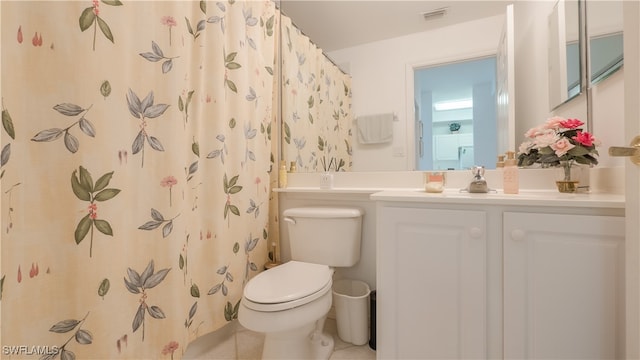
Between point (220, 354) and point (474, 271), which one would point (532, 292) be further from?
point (220, 354)

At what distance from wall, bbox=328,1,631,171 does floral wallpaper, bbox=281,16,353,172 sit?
135 mm

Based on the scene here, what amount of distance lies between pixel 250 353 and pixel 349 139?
4.33ft

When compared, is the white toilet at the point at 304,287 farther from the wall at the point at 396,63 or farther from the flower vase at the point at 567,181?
the flower vase at the point at 567,181

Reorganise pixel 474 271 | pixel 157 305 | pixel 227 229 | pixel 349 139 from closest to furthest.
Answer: pixel 474 271 < pixel 157 305 < pixel 227 229 < pixel 349 139

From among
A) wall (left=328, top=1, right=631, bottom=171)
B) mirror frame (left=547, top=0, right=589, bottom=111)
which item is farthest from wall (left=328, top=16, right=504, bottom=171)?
mirror frame (left=547, top=0, right=589, bottom=111)

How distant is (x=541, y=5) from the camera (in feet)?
4.17

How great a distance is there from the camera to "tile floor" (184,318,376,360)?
1.32 metres

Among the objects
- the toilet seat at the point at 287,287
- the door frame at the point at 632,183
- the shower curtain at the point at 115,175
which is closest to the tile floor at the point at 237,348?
the shower curtain at the point at 115,175

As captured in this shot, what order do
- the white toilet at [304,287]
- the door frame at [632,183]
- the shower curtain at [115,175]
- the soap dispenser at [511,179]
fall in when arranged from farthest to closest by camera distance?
the soap dispenser at [511,179]
the white toilet at [304,287]
the shower curtain at [115,175]
the door frame at [632,183]

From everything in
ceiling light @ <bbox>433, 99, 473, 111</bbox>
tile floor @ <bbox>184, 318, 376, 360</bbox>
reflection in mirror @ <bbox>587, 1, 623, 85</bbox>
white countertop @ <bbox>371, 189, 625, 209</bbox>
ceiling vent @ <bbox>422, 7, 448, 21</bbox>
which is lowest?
tile floor @ <bbox>184, 318, 376, 360</bbox>

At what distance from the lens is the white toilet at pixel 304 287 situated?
997 millimetres

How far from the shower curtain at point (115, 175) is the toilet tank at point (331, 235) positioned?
0.42m

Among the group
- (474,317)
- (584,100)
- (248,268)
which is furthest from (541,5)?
(248,268)

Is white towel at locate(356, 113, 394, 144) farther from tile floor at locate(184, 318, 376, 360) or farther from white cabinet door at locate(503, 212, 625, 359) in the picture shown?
tile floor at locate(184, 318, 376, 360)
